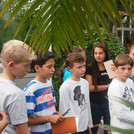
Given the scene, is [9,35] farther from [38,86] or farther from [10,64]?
[10,64]

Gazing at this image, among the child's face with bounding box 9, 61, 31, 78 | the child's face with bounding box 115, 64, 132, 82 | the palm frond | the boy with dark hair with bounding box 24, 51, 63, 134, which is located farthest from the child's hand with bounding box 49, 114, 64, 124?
the palm frond

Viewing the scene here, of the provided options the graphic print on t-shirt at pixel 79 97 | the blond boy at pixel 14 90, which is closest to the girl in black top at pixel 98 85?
the graphic print on t-shirt at pixel 79 97

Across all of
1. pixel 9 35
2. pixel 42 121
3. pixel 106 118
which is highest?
pixel 9 35

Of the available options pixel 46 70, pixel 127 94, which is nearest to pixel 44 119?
pixel 46 70

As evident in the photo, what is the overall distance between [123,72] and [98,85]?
1.93ft

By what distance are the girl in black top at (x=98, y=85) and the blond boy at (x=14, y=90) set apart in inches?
73.1

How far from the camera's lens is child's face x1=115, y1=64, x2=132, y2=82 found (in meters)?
3.15

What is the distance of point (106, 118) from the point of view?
3.71 m

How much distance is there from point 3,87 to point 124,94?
1689 mm

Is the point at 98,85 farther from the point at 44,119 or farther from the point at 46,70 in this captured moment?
the point at 44,119

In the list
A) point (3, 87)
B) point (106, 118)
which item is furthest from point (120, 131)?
point (106, 118)

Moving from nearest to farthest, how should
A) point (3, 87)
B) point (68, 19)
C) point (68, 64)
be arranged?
1. point (68, 19)
2. point (3, 87)
3. point (68, 64)

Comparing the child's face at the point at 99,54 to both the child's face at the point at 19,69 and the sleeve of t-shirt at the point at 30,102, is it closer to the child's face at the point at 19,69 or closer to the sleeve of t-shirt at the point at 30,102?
the sleeve of t-shirt at the point at 30,102

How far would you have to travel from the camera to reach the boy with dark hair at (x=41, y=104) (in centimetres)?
233
